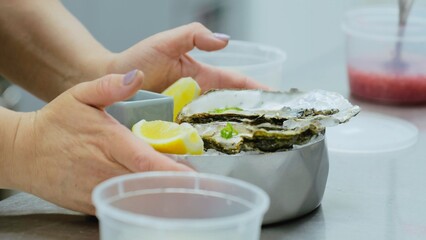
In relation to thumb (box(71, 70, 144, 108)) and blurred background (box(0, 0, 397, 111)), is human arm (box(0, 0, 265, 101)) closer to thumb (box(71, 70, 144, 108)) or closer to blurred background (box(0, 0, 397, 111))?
thumb (box(71, 70, 144, 108))

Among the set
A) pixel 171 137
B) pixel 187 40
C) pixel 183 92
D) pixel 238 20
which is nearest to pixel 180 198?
pixel 171 137

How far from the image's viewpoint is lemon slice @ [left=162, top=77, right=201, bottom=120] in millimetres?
1210

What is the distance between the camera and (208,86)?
1371mm

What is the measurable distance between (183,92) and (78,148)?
279 mm

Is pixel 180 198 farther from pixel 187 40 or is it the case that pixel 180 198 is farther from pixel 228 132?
pixel 187 40

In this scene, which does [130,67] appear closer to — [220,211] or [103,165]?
[103,165]

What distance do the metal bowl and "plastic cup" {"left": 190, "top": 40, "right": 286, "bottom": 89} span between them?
448 millimetres

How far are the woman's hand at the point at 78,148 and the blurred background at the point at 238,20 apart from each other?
1280 millimetres

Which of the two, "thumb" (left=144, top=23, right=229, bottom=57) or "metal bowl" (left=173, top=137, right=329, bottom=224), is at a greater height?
"thumb" (left=144, top=23, right=229, bottom=57)

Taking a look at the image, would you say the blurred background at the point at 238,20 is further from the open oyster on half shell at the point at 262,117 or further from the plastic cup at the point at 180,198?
the plastic cup at the point at 180,198

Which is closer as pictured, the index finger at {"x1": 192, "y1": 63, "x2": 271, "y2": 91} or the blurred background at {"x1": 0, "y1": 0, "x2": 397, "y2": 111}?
the index finger at {"x1": 192, "y1": 63, "x2": 271, "y2": 91}

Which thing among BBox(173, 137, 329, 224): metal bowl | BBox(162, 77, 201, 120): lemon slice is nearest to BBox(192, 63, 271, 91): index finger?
BBox(162, 77, 201, 120): lemon slice

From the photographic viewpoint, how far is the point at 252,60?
1604 millimetres

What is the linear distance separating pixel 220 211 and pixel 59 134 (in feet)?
0.94
